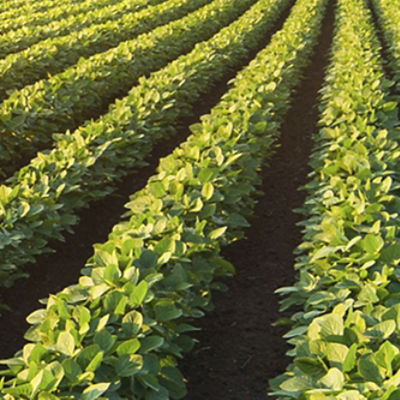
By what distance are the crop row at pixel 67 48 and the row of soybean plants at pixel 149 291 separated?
436cm

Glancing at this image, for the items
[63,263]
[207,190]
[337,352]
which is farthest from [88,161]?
[337,352]

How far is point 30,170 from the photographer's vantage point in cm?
546

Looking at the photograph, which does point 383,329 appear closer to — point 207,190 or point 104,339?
point 104,339

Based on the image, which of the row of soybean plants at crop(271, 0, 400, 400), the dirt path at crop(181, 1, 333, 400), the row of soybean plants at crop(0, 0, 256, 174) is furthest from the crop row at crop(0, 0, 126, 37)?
the row of soybean plants at crop(271, 0, 400, 400)

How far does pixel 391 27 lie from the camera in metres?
12.7

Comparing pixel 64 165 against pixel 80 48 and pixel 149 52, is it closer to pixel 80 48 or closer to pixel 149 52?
pixel 149 52

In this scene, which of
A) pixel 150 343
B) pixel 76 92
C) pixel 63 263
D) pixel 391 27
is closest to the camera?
pixel 150 343

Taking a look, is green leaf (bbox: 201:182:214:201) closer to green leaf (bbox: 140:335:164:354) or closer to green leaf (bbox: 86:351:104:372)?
green leaf (bbox: 140:335:164:354)

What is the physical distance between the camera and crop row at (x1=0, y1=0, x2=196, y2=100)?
9297mm

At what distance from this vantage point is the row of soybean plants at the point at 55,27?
455 inches

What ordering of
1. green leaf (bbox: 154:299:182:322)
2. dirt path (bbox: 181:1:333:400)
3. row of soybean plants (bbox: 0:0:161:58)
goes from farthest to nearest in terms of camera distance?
1. row of soybean plants (bbox: 0:0:161:58)
2. dirt path (bbox: 181:1:333:400)
3. green leaf (bbox: 154:299:182:322)

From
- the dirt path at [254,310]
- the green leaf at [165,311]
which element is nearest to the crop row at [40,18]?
the dirt path at [254,310]

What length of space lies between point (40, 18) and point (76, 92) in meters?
7.25

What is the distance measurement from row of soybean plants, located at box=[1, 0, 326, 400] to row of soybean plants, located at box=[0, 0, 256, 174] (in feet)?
7.74
